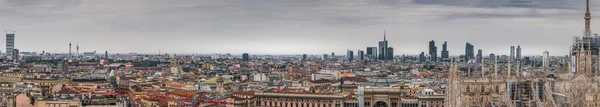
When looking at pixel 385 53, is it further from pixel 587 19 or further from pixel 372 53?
pixel 587 19

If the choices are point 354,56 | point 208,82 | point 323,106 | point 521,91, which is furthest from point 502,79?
point 354,56

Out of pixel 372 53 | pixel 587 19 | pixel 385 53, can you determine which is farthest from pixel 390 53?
pixel 587 19

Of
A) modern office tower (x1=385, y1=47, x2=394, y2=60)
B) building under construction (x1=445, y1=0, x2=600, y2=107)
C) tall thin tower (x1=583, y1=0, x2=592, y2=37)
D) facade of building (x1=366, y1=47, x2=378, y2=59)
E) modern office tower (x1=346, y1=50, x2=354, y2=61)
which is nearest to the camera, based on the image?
building under construction (x1=445, y1=0, x2=600, y2=107)

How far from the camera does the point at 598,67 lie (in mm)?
16219

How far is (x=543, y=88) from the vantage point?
44.1ft

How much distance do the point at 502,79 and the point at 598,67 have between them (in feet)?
10.5

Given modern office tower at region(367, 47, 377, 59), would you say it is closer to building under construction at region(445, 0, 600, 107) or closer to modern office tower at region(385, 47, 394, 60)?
modern office tower at region(385, 47, 394, 60)

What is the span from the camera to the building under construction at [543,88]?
10.7 metres

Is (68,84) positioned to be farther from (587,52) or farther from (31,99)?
(587,52)

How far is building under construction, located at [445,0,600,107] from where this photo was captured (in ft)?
35.2

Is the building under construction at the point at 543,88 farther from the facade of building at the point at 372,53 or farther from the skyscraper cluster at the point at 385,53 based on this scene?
the facade of building at the point at 372,53

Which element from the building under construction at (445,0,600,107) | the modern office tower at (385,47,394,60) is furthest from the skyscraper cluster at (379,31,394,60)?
the building under construction at (445,0,600,107)

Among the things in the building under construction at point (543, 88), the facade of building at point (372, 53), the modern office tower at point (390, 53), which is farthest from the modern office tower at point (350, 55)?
the building under construction at point (543, 88)

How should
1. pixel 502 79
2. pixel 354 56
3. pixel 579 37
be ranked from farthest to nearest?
pixel 354 56
pixel 579 37
pixel 502 79
